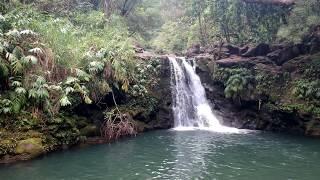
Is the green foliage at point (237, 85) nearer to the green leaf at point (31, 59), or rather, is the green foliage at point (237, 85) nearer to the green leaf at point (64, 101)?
the green leaf at point (64, 101)

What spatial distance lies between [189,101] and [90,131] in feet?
29.7

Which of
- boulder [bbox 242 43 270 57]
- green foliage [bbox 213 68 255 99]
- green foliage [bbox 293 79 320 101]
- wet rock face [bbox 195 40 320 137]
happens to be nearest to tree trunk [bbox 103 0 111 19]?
wet rock face [bbox 195 40 320 137]

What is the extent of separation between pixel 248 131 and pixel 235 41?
38.7 ft

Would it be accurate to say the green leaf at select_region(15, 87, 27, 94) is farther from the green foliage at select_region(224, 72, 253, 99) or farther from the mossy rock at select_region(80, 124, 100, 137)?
the green foliage at select_region(224, 72, 253, 99)

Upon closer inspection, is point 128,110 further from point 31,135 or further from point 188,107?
point 31,135

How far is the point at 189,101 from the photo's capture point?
2702 cm

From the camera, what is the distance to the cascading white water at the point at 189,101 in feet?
85.1

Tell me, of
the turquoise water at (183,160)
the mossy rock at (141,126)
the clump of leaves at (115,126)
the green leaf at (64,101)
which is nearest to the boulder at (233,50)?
the turquoise water at (183,160)

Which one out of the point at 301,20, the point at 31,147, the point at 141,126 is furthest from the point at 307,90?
the point at 31,147

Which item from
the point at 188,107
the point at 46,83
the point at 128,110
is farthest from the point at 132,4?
the point at 46,83

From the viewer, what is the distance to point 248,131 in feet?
79.5

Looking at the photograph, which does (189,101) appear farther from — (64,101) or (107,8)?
(107,8)

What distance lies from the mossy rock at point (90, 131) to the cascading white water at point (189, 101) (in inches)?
251

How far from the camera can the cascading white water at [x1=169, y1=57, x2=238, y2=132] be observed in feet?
85.1
